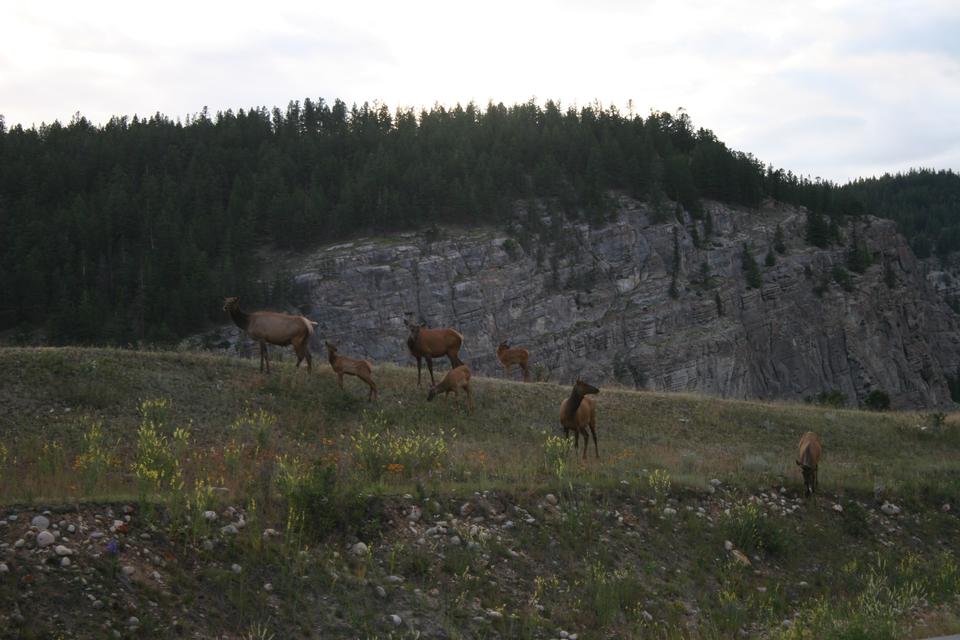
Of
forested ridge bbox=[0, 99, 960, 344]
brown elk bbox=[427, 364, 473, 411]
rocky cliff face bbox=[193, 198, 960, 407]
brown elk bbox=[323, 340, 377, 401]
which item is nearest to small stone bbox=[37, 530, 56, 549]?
brown elk bbox=[323, 340, 377, 401]

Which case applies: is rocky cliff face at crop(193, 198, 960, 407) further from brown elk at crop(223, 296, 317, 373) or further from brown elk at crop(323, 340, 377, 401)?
brown elk at crop(323, 340, 377, 401)

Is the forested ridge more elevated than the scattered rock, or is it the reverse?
the forested ridge

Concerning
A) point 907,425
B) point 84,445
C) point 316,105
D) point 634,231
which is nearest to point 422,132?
point 316,105

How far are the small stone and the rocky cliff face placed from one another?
240 feet

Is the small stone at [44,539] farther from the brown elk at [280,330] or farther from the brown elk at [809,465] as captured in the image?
the brown elk at [809,465]

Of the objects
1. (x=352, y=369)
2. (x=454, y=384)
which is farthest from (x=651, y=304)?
(x=352, y=369)

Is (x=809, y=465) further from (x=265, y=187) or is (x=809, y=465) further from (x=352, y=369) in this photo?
(x=265, y=187)

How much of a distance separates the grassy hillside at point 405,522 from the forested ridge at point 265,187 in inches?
2131

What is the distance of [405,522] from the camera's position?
12492mm

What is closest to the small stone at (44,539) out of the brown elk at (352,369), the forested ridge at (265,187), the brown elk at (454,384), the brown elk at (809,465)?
the brown elk at (352,369)

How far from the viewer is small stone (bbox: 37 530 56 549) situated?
385 inches

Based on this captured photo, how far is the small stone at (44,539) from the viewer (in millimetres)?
9781

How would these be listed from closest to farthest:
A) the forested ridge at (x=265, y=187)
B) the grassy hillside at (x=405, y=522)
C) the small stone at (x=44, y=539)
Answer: the small stone at (x=44, y=539) < the grassy hillside at (x=405, y=522) < the forested ridge at (x=265, y=187)

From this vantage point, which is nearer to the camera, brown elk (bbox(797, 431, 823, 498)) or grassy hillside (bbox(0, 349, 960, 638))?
grassy hillside (bbox(0, 349, 960, 638))
